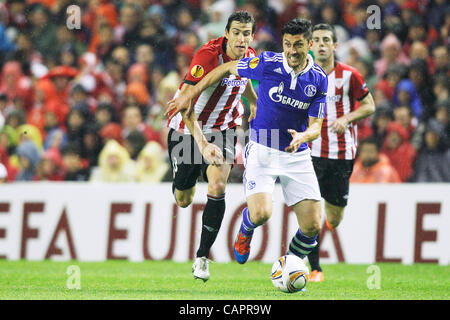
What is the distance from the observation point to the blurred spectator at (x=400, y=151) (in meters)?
11.8

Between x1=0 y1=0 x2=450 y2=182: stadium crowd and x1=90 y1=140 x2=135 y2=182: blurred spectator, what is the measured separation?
0.05 feet

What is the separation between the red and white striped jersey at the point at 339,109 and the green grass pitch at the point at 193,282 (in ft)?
4.29

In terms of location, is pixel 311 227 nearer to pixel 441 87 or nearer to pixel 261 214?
pixel 261 214

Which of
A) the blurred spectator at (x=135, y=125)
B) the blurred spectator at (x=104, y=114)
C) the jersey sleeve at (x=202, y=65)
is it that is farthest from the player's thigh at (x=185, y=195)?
the blurred spectator at (x=104, y=114)

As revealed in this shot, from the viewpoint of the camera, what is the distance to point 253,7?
46.2 feet

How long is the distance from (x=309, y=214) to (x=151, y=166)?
481 cm

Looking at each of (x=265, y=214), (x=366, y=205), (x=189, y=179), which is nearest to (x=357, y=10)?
(x=366, y=205)

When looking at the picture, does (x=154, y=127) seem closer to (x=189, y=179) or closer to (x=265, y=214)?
(x=189, y=179)

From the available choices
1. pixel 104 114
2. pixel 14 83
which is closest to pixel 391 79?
pixel 104 114

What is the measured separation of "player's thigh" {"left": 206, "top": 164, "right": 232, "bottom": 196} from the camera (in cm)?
829

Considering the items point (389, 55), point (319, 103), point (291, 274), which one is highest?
point (389, 55)

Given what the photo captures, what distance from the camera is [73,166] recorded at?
12.8 meters

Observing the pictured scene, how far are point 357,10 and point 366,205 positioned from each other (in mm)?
3689

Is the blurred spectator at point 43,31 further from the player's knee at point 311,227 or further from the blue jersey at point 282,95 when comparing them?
the player's knee at point 311,227
